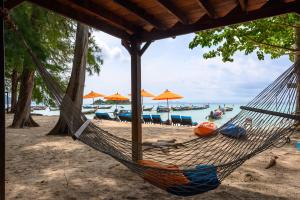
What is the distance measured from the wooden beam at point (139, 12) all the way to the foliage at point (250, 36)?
3940mm

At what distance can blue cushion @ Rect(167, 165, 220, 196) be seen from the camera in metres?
2.35

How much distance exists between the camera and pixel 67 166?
13.8ft

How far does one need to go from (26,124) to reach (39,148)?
522 cm

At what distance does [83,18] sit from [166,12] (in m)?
1.02

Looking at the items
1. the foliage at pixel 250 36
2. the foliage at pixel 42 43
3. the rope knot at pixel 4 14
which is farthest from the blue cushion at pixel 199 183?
the foliage at pixel 250 36

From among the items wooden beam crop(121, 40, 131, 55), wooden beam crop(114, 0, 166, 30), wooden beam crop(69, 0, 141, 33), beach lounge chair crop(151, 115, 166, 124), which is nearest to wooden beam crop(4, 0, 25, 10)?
wooden beam crop(69, 0, 141, 33)

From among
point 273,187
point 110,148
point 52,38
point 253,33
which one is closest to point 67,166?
point 110,148

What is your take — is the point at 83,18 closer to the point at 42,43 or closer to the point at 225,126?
the point at 225,126

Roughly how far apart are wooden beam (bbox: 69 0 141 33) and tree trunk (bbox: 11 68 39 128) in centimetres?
780

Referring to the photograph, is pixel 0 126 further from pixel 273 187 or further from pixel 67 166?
A: pixel 273 187

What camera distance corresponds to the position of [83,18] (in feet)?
10.5

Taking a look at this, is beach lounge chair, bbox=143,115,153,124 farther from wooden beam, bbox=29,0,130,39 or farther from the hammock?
the hammock

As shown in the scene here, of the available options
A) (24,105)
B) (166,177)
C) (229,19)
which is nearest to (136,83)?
(229,19)

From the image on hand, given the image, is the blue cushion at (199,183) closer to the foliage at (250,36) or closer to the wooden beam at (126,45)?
the wooden beam at (126,45)
